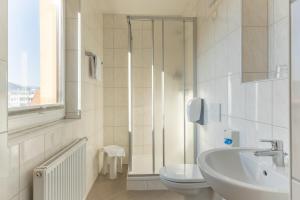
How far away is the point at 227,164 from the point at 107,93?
2892 mm

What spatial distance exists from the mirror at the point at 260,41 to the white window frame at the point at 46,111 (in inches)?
55.4

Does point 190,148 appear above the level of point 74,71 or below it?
below

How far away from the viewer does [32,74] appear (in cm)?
174

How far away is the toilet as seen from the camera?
1919 mm

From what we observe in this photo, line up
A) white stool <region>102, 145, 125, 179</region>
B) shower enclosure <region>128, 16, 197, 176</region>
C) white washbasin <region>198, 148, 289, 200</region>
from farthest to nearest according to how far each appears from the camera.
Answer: white stool <region>102, 145, 125, 179</region>
shower enclosure <region>128, 16, 197, 176</region>
white washbasin <region>198, 148, 289, 200</region>

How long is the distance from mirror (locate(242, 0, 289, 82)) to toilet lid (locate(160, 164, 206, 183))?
2.72 feet

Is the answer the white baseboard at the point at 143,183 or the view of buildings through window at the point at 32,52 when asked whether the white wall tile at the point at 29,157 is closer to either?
the view of buildings through window at the point at 32,52

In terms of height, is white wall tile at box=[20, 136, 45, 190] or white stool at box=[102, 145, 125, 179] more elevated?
white wall tile at box=[20, 136, 45, 190]

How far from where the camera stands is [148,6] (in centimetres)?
362

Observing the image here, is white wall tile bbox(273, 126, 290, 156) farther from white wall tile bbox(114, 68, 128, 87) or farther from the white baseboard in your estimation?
white wall tile bbox(114, 68, 128, 87)

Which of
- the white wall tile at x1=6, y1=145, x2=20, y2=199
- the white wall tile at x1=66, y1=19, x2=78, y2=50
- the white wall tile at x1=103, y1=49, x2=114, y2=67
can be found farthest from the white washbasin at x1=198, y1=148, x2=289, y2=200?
the white wall tile at x1=103, y1=49, x2=114, y2=67

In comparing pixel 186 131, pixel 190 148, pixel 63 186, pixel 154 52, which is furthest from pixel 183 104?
pixel 63 186

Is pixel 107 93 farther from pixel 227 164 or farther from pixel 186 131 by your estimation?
pixel 227 164

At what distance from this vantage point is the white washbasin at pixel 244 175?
0.75 metres
